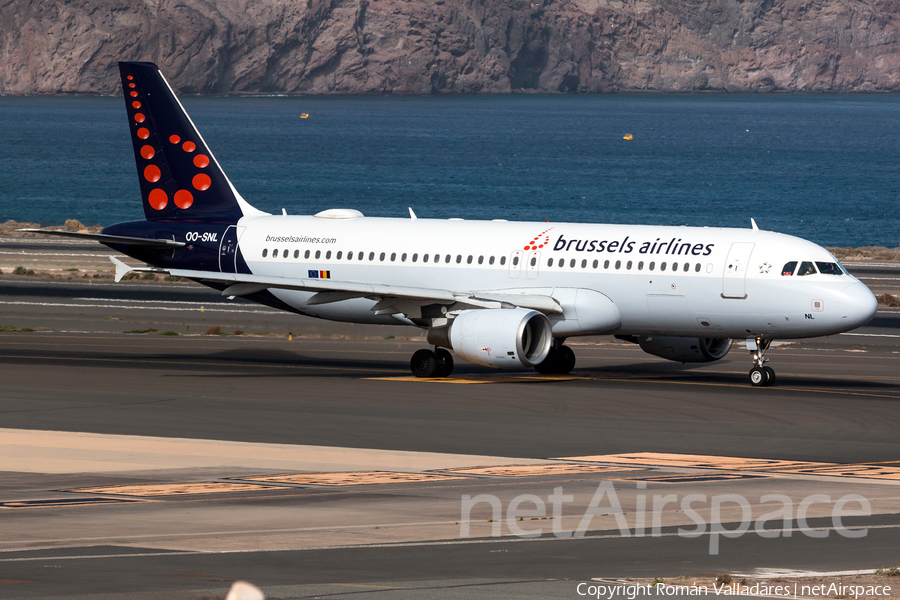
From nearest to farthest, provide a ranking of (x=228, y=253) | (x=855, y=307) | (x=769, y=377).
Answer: (x=855, y=307) → (x=769, y=377) → (x=228, y=253)

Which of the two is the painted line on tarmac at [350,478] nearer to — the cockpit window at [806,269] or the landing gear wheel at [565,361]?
the cockpit window at [806,269]

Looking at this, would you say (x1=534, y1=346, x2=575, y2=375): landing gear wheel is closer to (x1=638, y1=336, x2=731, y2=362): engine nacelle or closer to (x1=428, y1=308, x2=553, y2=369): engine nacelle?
(x1=638, y1=336, x2=731, y2=362): engine nacelle

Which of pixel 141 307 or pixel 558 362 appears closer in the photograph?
pixel 558 362

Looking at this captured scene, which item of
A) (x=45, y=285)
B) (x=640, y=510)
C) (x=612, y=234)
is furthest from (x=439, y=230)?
(x=45, y=285)

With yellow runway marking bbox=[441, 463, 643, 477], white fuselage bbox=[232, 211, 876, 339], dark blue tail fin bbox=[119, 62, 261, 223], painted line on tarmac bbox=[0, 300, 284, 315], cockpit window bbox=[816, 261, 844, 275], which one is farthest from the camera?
painted line on tarmac bbox=[0, 300, 284, 315]

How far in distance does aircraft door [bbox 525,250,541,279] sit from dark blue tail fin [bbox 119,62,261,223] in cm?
1068

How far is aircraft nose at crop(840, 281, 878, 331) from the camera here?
36.8 m

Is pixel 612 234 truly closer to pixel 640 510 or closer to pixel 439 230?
pixel 439 230

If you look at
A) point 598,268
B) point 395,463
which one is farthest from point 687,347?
point 395,463

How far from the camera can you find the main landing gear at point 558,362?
136 feet

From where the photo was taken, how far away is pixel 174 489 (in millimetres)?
22516

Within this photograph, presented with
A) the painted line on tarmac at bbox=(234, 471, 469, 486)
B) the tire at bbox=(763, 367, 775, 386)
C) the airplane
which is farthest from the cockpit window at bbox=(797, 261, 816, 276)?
the painted line on tarmac at bbox=(234, 471, 469, 486)

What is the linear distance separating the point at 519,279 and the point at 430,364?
3.57m

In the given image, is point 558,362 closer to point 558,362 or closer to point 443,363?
point 558,362
